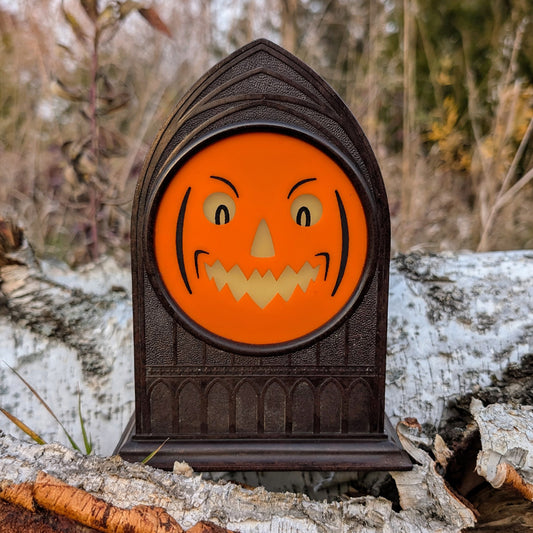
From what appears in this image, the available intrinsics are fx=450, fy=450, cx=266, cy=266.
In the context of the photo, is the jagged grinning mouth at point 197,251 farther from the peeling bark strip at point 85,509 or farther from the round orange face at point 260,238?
the peeling bark strip at point 85,509

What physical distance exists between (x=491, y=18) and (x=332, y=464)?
3224 millimetres

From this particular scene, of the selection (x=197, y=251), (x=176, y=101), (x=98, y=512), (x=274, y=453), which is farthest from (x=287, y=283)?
(x=176, y=101)

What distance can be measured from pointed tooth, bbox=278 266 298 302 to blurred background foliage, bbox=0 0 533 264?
813mm

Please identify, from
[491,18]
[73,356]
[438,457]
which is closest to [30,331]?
[73,356]

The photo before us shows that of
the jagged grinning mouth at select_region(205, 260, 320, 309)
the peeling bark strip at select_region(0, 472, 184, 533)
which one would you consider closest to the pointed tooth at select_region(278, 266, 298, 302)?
the jagged grinning mouth at select_region(205, 260, 320, 309)

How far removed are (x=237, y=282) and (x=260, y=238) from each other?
0.09 metres

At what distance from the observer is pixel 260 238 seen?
0.78m

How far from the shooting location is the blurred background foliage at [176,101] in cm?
153

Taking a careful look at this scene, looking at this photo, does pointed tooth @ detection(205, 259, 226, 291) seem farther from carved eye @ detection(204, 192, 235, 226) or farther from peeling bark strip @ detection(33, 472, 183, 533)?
peeling bark strip @ detection(33, 472, 183, 533)

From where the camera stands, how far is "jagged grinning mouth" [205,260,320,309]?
0.79 metres

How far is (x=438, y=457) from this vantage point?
0.75m

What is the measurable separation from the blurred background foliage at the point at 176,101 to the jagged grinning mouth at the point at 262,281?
29.7 inches

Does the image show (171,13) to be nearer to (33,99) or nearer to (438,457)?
(33,99)

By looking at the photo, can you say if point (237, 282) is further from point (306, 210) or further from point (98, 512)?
point (98, 512)
